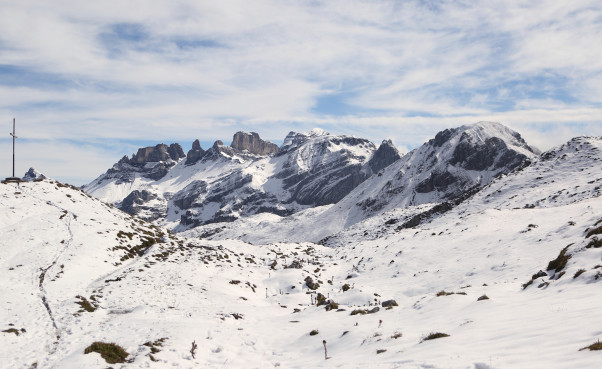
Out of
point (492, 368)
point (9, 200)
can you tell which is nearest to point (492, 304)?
point (492, 368)

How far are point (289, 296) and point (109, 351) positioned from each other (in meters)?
18.4

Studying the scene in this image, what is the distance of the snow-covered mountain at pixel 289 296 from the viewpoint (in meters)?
12.3

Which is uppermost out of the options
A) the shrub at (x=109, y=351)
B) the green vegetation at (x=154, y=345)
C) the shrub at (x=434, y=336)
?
the shrub at (x=434, y=336)

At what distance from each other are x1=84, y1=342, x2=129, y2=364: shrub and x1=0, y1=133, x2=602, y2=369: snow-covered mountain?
0.19 meters

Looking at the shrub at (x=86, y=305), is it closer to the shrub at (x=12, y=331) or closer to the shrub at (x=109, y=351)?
the shrub at (x=12, y=331)

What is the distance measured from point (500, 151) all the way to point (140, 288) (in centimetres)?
19906

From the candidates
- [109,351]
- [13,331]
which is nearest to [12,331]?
[13,331]

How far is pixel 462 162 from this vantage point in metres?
185

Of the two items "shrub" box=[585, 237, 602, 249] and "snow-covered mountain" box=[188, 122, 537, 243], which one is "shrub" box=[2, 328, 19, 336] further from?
"snow-covered mountain" box=[188, 122, 537, 243]

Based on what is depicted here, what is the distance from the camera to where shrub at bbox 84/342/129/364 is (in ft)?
46.9

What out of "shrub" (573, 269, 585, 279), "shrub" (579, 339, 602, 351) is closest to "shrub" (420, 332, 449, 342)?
"shrub" (579, 339, 602, 351)

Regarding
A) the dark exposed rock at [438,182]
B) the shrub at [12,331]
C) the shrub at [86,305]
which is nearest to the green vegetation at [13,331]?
the shrub at [12,331]

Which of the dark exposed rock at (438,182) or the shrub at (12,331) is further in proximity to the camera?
the dark exposed rock at (438,182)

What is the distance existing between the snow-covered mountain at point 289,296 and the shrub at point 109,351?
19cm
